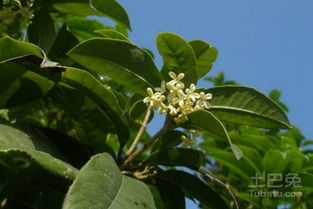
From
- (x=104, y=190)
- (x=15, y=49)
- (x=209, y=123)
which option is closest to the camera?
(x=104, y=190)

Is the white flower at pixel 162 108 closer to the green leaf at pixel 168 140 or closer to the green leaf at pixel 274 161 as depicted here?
the green leaf at pixel 168 140

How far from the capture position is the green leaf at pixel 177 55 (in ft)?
5.81

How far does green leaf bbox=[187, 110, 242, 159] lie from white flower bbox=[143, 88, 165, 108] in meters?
0.09

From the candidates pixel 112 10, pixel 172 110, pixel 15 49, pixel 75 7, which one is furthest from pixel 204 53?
pixel 15 49

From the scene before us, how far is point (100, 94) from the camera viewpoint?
172cm

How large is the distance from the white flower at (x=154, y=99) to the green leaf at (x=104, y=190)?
0.27 meters

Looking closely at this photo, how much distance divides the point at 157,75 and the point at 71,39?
11.9 inches

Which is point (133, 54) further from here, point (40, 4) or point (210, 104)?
point (40, 4)

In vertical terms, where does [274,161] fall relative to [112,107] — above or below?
below

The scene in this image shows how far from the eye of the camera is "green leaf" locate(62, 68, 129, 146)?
1.64 metres

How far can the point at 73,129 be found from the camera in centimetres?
213

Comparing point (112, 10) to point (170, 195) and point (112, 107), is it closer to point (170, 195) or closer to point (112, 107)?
point (112, 107)

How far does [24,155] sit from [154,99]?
1.67 ft

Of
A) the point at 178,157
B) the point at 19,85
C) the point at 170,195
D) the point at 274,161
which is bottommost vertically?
the point at 274,161
